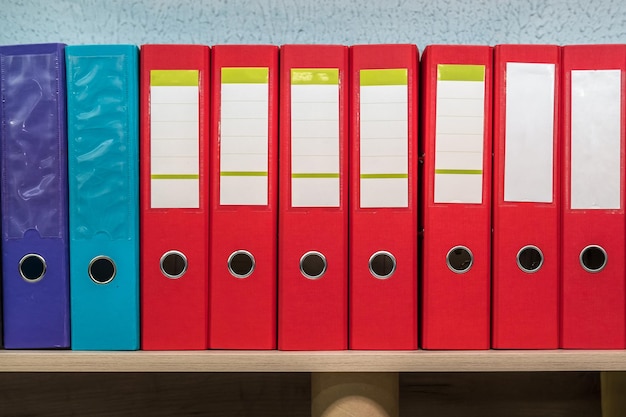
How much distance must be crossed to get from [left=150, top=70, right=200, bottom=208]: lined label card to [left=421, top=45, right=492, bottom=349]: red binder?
282 millimetres

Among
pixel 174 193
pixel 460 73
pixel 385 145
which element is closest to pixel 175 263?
pixel 174 193

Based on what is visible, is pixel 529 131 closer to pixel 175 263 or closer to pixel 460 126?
pixel 460 126

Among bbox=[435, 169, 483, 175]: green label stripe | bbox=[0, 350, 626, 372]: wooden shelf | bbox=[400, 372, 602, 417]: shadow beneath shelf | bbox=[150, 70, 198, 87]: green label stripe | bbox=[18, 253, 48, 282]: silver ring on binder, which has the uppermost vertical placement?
bbox=[150, 70, 198, 87]: green label stripe

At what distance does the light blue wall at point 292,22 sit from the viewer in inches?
39.4

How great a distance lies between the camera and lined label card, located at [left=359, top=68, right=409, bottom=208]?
0.70 m

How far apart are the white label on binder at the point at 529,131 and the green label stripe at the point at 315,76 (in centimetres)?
21

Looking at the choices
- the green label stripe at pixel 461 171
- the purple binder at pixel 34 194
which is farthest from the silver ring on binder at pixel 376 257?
the purple binder at pixel 34 194

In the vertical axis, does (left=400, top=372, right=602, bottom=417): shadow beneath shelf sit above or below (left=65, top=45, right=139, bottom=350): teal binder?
below

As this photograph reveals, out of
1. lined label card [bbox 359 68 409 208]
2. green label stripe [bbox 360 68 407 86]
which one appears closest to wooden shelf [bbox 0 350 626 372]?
lined label card [bbox 359 68 409 208]

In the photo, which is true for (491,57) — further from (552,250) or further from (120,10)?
(120,10)

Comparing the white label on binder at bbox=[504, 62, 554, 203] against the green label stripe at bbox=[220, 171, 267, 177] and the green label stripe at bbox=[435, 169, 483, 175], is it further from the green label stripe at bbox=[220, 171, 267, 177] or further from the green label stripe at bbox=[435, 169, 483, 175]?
the green label stripe at bbox=[220, 171, 267, 177]

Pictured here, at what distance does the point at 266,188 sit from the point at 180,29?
449 millimetres

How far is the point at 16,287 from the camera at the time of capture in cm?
71

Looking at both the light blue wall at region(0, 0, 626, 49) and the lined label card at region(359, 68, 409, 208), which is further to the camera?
the light blue wall at region(0, 0, 626, 49)
